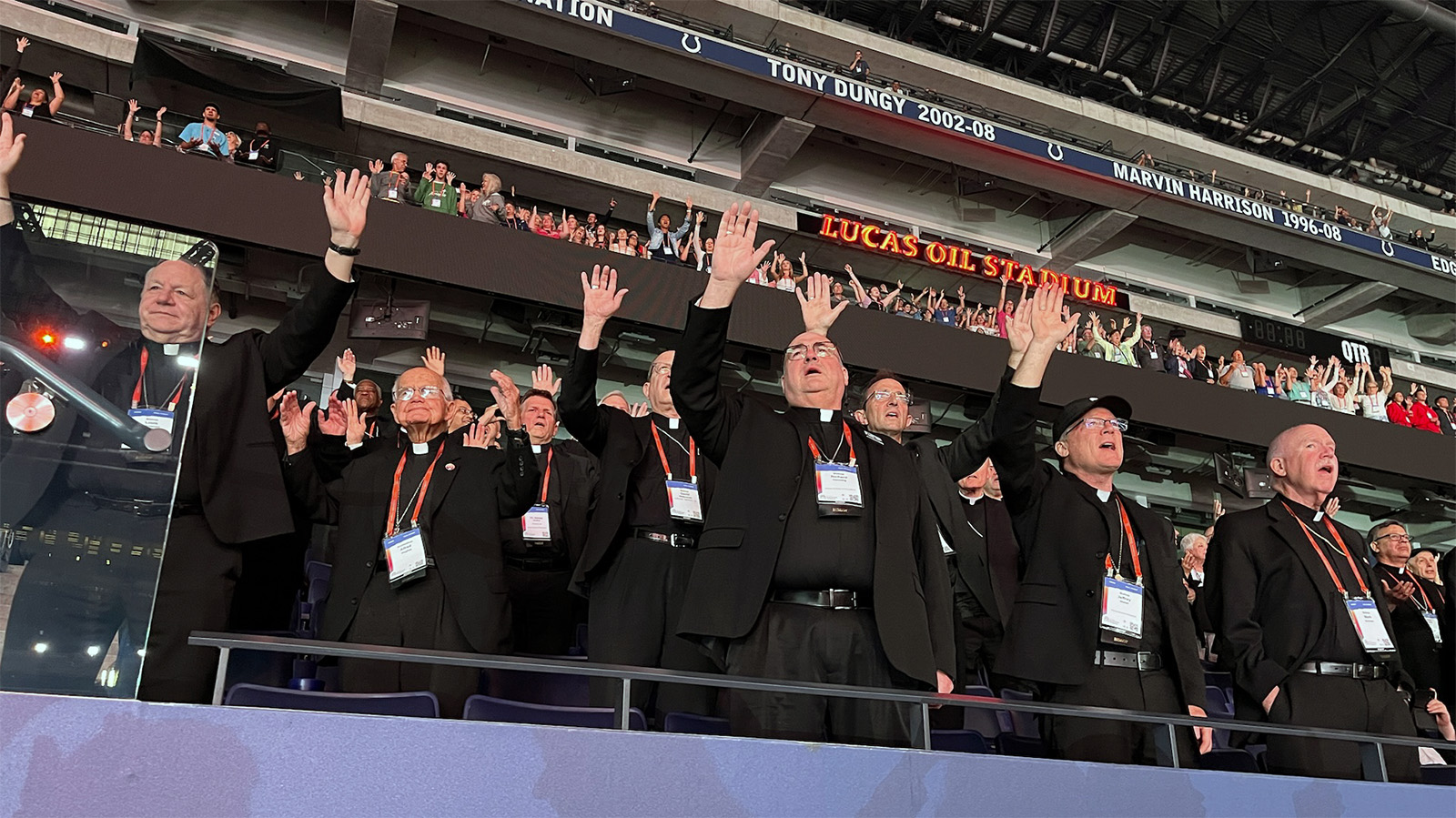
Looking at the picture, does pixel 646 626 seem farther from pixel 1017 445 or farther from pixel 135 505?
pixel 135 505

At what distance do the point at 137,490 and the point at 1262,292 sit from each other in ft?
53.2

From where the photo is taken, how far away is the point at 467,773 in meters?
1.92

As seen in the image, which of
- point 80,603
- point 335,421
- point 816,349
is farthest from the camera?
point 335,421

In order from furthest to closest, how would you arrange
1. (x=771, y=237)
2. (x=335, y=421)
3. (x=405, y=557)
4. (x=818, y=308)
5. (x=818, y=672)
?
1. (x=771, y=237)
2. (x=335, y=421)
3. (x=818, y=308)
4. (x=405, y=557)
5. (x=818, y=672)

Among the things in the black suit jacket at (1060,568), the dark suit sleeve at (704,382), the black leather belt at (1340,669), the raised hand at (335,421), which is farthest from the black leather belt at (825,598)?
the raised hand at (335,421)

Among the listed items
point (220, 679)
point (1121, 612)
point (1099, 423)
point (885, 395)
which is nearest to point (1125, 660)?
point (1121, 612)

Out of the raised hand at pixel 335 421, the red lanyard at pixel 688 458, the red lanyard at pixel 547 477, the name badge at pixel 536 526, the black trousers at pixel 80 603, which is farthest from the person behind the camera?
the raised hand at pixel 335 421

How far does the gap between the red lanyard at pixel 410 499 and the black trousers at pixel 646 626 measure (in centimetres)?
58

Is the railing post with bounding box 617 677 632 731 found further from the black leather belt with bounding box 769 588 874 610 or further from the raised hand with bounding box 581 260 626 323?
the raised hand with bounding box 581 260 626 323

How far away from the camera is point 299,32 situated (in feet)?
34.8

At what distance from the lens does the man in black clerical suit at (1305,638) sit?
2986 mm

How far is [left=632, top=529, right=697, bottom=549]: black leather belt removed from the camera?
334cm

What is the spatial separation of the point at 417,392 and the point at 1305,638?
2831 mm

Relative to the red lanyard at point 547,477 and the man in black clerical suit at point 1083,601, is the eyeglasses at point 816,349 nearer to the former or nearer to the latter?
the man in black clerical suit at point 1083,601
